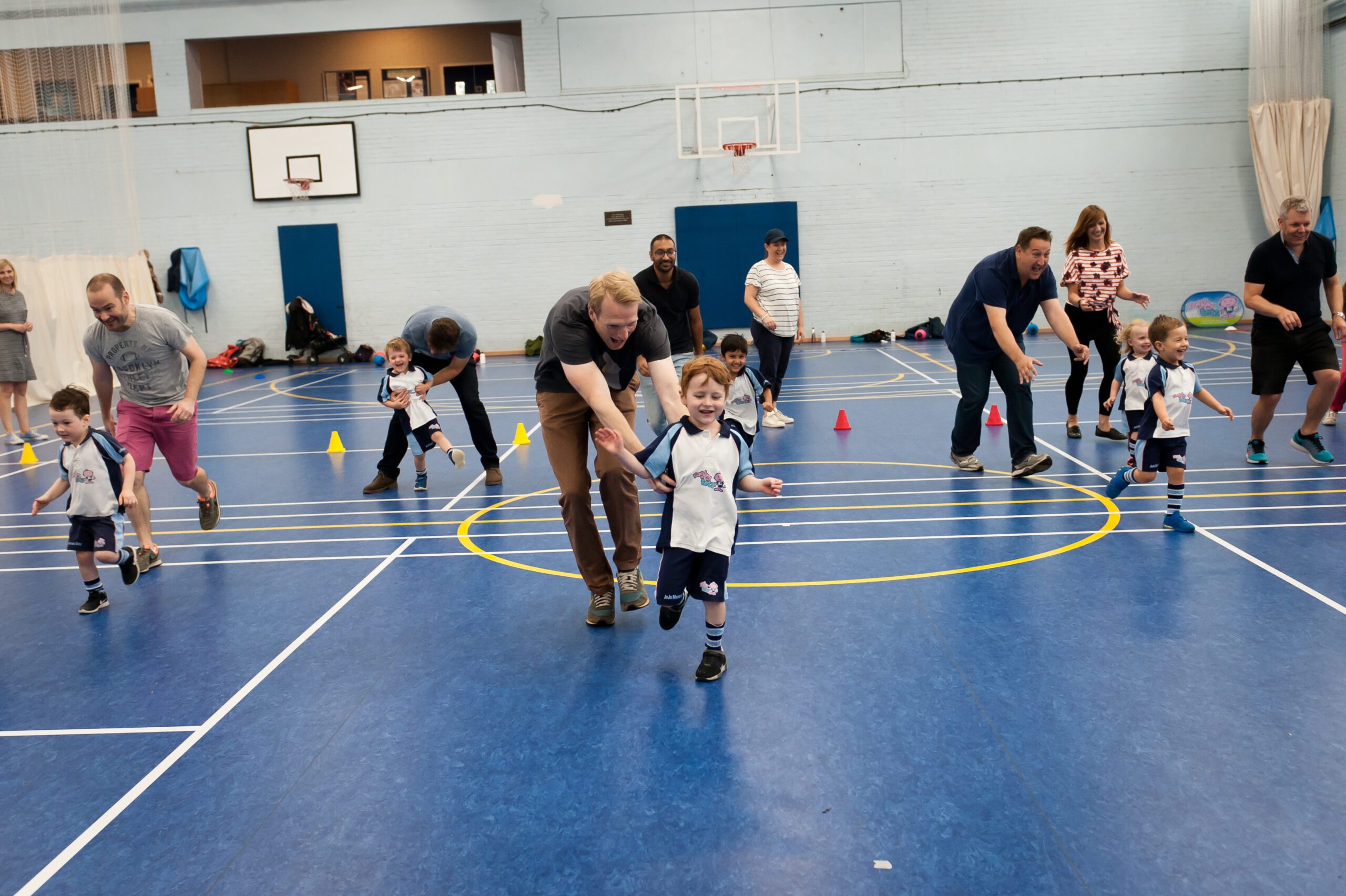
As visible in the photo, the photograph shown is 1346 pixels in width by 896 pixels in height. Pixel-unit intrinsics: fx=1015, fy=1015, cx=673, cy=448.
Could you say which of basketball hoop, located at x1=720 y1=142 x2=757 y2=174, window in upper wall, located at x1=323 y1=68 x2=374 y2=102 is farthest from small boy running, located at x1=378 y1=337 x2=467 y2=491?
window in upper wall, located at x1=323 y1=68 x2=374 y2=102

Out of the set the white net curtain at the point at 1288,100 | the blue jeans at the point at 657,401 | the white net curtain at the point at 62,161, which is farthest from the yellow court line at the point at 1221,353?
the white net curtain at the point at 62,161

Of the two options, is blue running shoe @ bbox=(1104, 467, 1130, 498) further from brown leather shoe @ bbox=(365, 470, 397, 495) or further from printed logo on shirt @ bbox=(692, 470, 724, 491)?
brown leather shoe @ bbox=(365, 470, 397, 495)

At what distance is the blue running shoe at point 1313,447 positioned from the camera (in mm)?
7770

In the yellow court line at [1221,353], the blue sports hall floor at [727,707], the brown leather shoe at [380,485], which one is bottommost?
the blue sports hall floor at [727,707]

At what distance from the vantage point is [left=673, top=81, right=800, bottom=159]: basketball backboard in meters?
19.6

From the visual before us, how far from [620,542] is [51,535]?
4726mm

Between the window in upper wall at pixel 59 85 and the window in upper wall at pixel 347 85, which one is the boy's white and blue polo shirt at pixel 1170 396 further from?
the window in upper wall at pixel 347 85

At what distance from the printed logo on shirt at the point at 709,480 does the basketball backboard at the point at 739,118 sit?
16.1 m

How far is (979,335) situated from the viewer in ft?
26.1

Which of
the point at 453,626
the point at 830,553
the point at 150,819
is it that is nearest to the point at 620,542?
the point at 453,626

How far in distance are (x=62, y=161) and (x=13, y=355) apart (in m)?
5.31

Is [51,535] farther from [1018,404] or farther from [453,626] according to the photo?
[1018,404]

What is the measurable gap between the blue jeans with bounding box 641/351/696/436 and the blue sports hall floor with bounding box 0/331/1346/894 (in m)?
1.10

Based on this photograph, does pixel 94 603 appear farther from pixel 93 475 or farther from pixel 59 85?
pixel 59 85
